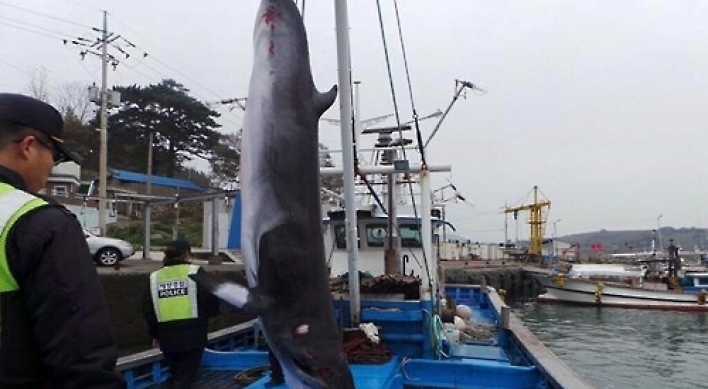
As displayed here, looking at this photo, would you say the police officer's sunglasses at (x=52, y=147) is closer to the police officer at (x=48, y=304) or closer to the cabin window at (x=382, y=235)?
the police officer at (x=48, y=304)

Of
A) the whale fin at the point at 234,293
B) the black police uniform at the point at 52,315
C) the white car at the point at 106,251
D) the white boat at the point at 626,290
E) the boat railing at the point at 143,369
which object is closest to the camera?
the black police uniform at the point at 52,315

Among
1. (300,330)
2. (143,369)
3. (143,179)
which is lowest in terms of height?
(143,369)

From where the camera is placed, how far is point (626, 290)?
28500 millimetres

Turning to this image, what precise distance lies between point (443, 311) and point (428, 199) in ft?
6.49

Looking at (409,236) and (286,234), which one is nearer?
(286,234)

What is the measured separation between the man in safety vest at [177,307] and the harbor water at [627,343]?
8864 mm

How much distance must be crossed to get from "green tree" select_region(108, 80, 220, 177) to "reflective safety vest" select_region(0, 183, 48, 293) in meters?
37.5

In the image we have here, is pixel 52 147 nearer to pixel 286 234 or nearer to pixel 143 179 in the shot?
pixel 286 234

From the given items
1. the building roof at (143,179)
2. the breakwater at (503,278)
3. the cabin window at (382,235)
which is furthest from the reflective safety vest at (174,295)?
the building roof at (143,179)

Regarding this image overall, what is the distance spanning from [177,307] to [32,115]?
307 cm

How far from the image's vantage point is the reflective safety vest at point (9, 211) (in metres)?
1.63

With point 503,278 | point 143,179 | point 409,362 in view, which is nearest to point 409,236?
point 409,362

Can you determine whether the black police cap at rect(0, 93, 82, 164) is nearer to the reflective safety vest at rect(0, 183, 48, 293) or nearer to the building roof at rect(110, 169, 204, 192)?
the reflective safety vest at rect(0, 183, 48, 293)

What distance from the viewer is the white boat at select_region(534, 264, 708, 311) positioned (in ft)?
90.1
